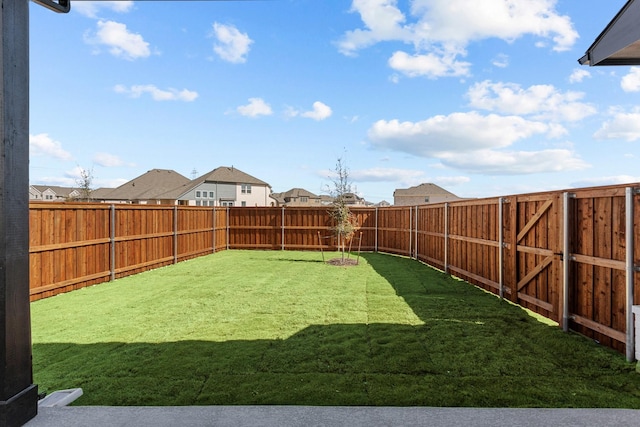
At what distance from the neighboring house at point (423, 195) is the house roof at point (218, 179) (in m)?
21.9

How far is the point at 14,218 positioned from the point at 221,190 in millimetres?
40513

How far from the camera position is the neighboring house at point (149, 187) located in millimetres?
40281

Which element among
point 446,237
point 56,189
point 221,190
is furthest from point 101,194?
point 446,237

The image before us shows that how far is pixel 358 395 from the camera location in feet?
9.74

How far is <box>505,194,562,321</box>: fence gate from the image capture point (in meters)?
5.24

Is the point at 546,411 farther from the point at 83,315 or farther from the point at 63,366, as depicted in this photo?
the point at 83,315

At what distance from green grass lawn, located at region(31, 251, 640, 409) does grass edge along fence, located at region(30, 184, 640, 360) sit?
41 cm

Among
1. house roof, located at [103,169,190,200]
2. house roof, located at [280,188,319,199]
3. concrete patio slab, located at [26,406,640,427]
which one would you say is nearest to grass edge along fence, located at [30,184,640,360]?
concrete patio slab, located at [26,406,640,427]

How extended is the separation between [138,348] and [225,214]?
12257mm

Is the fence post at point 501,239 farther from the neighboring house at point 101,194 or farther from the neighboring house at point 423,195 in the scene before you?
the neighboring house at point 101,194

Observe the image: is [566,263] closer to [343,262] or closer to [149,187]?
[343,262]

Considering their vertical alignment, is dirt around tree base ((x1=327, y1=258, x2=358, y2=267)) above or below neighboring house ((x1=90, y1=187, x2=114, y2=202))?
below

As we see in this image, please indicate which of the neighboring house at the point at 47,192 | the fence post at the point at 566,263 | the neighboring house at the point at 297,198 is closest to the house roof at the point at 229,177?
the neighboring house at the point at 297,198

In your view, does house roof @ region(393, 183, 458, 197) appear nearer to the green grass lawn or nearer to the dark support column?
the green grass lawn
